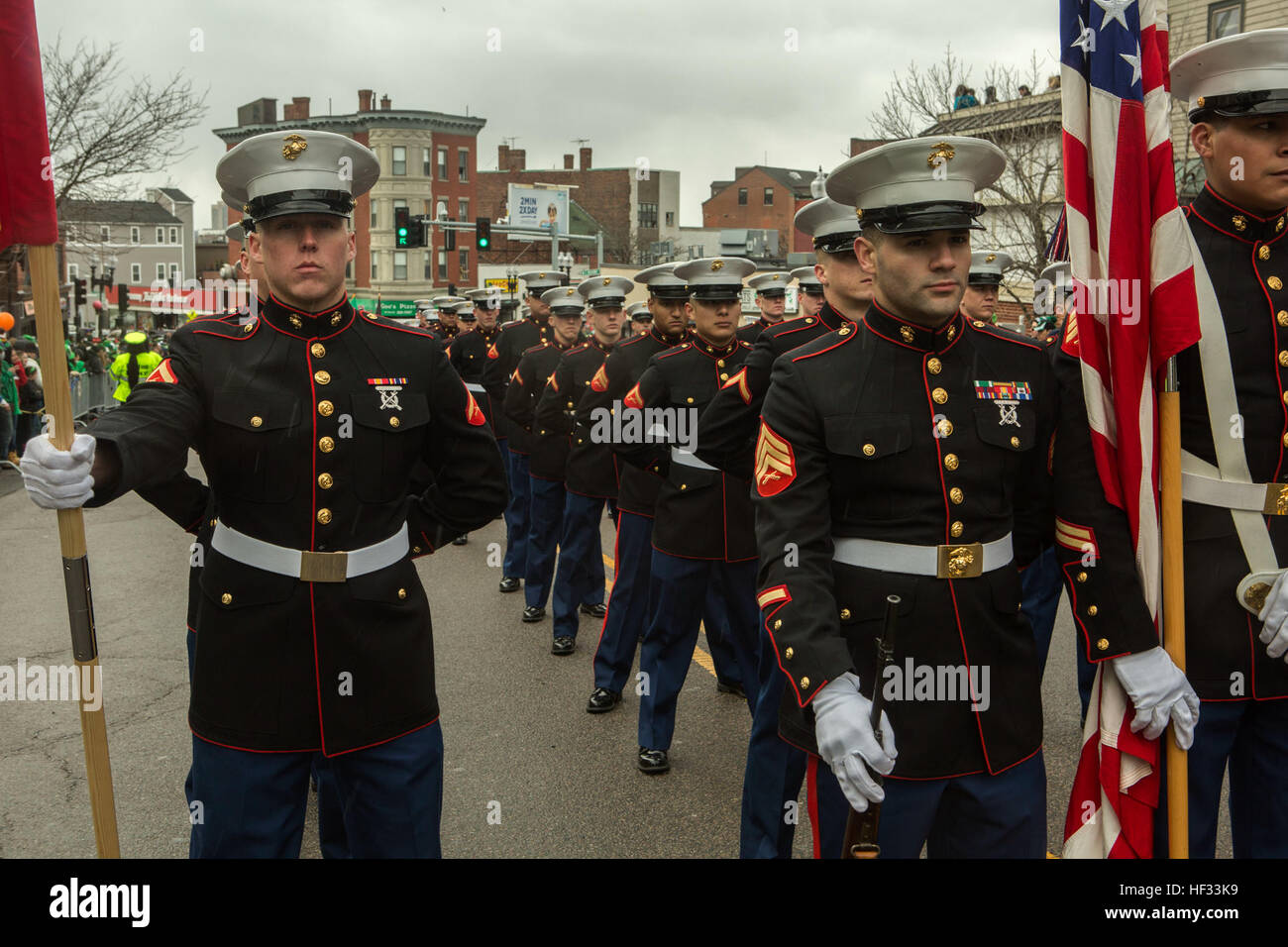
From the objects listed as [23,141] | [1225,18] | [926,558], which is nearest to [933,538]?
[926,558]

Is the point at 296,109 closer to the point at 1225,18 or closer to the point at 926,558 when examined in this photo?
the point at 1225,18

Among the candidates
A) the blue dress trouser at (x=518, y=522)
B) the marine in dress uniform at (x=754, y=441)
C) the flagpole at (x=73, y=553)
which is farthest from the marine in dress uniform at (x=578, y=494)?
the flagpole at (x=73, y=553)

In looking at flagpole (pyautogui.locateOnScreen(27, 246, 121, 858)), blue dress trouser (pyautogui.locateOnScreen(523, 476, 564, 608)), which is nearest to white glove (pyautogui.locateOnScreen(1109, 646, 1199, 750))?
flagpole (pyautogui.locateOnScreen(27, 246, 121, 858))

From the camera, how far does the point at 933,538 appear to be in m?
2.91

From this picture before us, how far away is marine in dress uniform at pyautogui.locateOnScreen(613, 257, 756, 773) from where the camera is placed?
5664 millimetres

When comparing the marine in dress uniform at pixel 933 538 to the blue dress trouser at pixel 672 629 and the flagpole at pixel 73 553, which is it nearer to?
the flagpole at pixel 73 553

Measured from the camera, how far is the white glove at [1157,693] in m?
2.88

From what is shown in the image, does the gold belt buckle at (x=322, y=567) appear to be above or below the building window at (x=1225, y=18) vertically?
below

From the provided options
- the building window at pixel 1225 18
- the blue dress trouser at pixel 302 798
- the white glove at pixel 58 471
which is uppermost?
the building window at pixel 1225 18

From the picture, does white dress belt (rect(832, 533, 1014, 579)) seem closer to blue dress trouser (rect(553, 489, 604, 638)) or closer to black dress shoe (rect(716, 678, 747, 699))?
black dress shoe (rect(716, 678, 747, 699))

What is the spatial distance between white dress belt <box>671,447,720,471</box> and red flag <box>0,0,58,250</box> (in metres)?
3.43

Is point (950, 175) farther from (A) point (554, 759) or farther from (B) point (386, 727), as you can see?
(A) point (554, 759)

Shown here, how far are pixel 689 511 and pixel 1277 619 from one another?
3107mm

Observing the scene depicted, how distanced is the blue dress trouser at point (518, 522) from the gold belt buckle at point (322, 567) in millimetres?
6571
